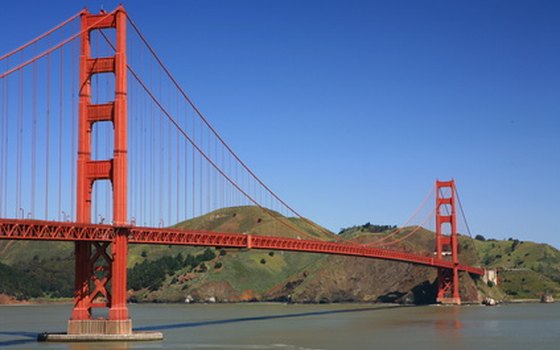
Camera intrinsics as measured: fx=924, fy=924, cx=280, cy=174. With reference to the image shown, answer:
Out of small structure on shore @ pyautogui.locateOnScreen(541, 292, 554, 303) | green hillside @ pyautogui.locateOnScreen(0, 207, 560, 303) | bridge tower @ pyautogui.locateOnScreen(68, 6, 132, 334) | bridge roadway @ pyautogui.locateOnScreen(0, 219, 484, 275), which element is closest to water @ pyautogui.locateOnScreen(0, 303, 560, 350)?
bridge tower @ pyautogui.locateOnScreen(68, 6, 132, 334)

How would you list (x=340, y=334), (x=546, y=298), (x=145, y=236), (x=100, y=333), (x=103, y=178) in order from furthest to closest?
(x=546, y=298) → (x=340, y=334) → (x=145, y=236) → (x=103, y=178) → (x=100, y=333)

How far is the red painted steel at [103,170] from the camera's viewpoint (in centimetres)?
4969

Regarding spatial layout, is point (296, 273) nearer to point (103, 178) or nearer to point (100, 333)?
point (100, 333)

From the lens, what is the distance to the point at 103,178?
165 ft

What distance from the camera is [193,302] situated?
5438 inches

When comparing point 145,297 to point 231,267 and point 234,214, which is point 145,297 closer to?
point 231,267

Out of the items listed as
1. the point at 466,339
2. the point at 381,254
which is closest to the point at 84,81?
the point at 466,339

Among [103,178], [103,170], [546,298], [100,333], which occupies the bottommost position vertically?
[546,298]

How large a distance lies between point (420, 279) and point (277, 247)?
180 ft

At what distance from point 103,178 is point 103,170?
441 mm

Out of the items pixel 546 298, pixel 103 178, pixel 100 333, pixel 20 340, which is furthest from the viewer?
pixel 546 298

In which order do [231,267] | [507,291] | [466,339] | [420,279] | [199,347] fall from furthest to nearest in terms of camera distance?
[231,267], [507,291], [420,279], [466,339], [199,347]

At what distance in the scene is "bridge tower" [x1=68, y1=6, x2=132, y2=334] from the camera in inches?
1956

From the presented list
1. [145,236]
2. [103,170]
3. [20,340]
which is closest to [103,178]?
[103,170]
